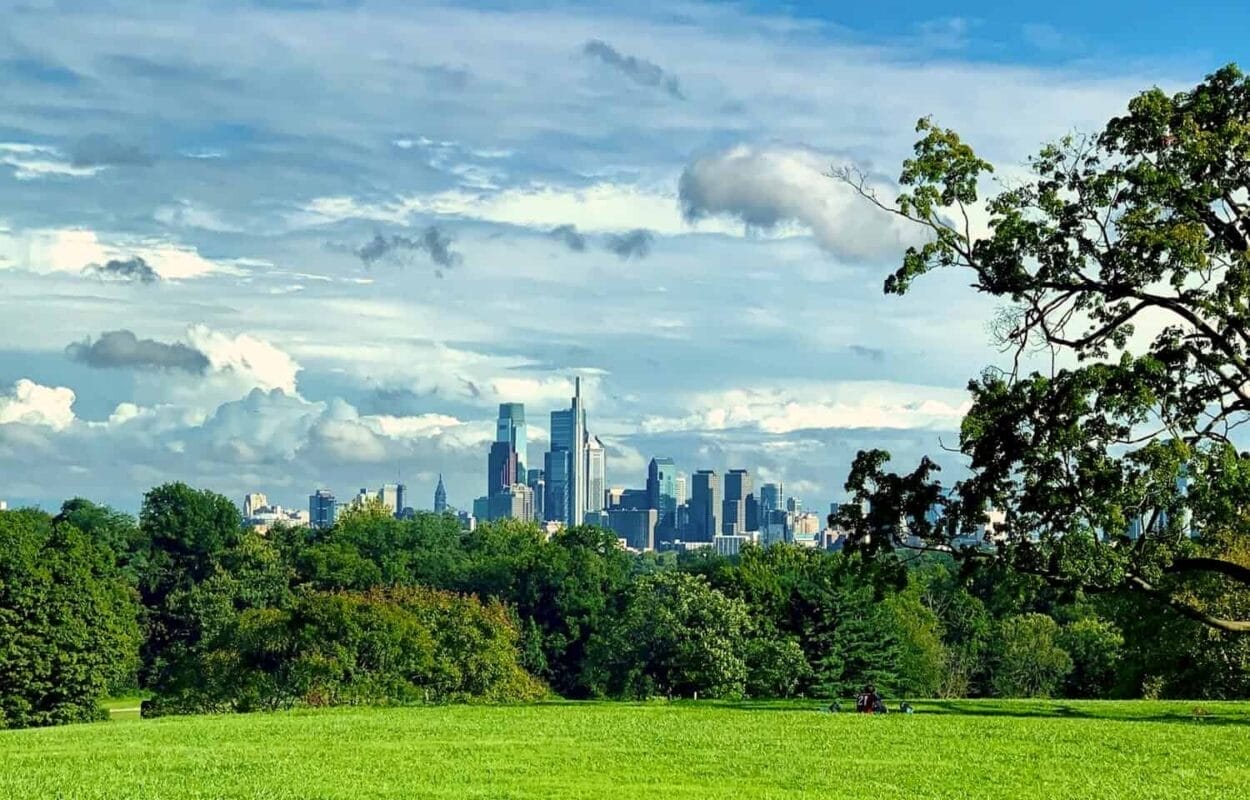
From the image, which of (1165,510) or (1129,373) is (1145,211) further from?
(1165,510)

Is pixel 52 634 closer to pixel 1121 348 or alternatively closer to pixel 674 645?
pixel 674 645

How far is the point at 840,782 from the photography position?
23.8 m

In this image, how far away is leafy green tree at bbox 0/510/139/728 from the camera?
67.2m

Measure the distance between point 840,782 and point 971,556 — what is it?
26.2ft

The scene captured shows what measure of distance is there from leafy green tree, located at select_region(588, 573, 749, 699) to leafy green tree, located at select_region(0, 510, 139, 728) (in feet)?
83.5

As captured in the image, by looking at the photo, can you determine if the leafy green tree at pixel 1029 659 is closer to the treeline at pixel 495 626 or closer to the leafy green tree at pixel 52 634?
the treeline at pixel 495 626

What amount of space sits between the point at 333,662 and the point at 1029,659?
44429mm

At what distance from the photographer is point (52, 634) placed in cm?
6919

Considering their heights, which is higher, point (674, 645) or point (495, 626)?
point (495, 626)

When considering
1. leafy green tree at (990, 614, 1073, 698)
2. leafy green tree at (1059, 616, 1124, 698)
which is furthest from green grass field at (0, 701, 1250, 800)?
leafy green tree at (990, 614, 1073, 698)

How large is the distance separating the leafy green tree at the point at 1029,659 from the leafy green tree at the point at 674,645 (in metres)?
20.8

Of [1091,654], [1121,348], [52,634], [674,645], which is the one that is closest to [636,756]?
[1121,348]

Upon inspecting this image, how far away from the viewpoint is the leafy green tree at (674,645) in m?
73.6

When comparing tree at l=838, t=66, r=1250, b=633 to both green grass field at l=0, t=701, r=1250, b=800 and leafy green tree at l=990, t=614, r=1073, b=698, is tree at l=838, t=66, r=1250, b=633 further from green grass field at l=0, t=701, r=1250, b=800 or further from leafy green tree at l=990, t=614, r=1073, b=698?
leafy green tree at l=990, t=614, r=1073, b=698
